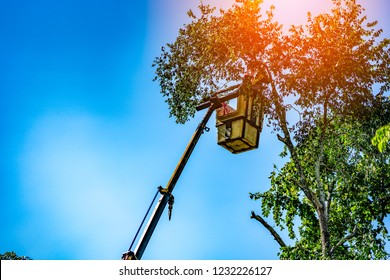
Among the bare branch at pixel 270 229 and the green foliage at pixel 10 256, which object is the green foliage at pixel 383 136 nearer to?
the bare branch at pixel 270 229

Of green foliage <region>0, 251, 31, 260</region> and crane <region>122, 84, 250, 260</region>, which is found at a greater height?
green foliage <region>0, 251, 31, 260</region>

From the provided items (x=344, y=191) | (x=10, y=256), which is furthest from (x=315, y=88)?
(x=10, y=256)

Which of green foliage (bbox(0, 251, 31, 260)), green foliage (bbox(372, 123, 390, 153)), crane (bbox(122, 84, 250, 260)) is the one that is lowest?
crane (bbox(122, 84, 250, 260))

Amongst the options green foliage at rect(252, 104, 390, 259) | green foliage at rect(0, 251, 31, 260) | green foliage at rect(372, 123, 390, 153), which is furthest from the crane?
green foliage at rect(0, 251, 31, 260)

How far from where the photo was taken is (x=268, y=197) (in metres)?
19.5

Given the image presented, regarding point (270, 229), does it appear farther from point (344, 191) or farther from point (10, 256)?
point (10, 256)

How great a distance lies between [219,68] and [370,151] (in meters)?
6.69

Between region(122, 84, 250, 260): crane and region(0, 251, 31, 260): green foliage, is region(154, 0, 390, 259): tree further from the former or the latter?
region(0, 251, 31, 260): green foliage

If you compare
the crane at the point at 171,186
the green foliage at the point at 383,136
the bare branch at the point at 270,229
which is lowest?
the crane at the point at 171,186

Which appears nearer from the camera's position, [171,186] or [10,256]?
[171,186]

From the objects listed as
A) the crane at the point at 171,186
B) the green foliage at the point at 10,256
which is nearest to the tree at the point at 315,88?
the crane at the point at 171,186

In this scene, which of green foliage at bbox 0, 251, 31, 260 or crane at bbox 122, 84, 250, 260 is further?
green foliage at bbox 0, 251, 31, 260
